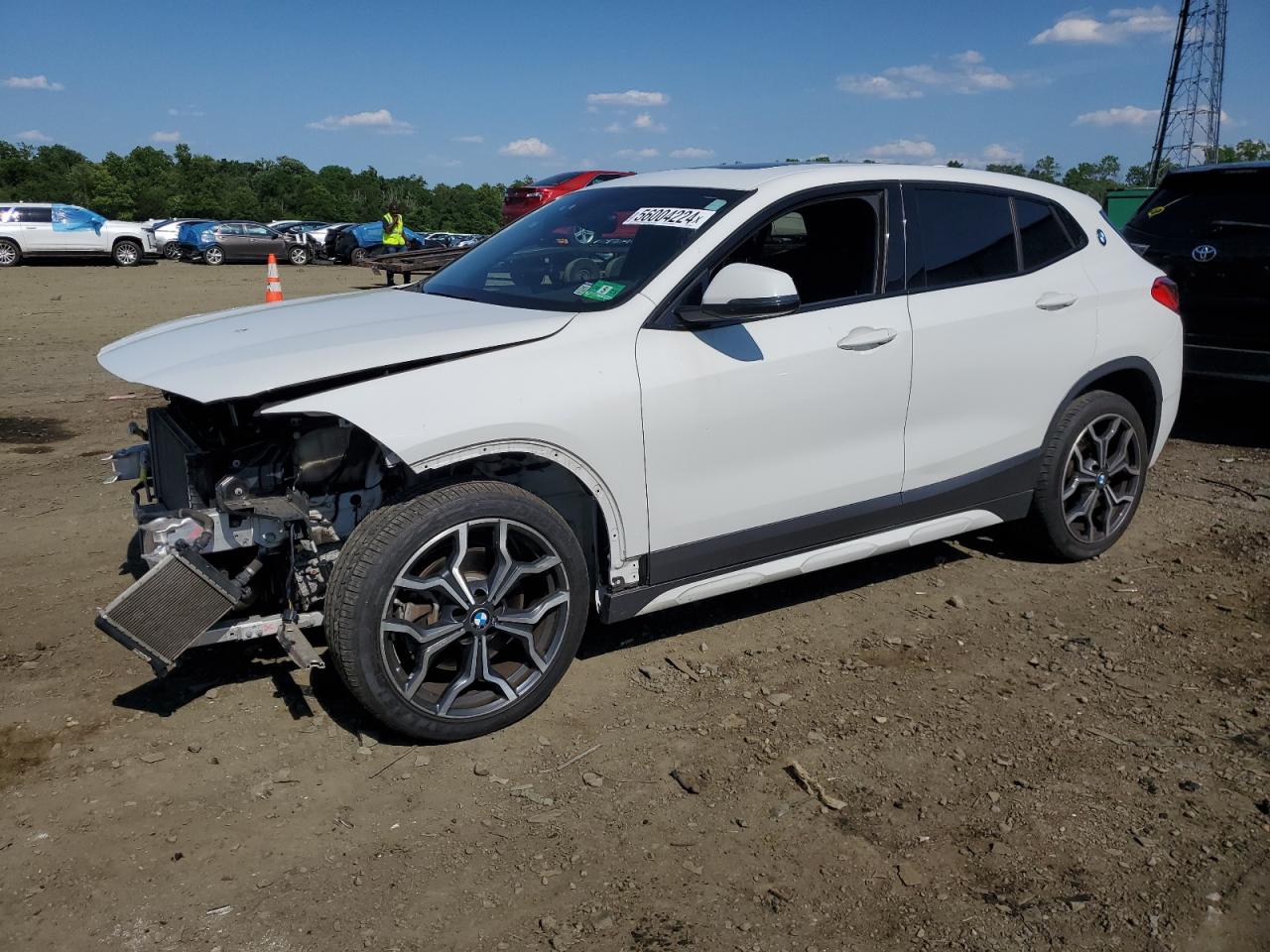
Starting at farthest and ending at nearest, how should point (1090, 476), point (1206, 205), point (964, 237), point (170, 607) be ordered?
point (1206, 205)
point (1090, 476)
point (964, 237)
point (170, 607)

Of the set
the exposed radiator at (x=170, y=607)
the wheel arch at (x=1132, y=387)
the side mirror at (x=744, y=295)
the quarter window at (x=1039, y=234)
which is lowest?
the exposed radiator at (x=170, y=607)

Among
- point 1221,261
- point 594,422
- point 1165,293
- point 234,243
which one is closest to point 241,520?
point 594,422

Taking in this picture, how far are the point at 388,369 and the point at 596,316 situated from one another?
0.76 meters

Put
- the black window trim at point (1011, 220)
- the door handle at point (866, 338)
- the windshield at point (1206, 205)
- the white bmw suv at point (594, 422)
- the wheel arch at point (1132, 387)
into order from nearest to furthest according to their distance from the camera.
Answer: the white bmw suv at point (594, 422)
the door handle at point (866, 338)
the black window trim at point (1011, 220)
the wheel arch at point (1132, 387)
the windshield at point (1206, 205)

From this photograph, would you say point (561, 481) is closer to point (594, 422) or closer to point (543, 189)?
point (594, 422)

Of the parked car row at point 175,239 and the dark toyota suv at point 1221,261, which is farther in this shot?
the parked car row at point 175,239

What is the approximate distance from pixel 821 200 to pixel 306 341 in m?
2.11

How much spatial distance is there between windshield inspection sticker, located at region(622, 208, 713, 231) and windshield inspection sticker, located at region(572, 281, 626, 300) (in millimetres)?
366

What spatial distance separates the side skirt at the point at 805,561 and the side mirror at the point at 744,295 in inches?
38.5

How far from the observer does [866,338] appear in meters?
4.23

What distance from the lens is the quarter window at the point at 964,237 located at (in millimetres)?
4547

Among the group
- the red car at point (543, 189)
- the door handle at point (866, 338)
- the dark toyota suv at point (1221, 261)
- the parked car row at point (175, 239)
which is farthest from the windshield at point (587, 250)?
the parked car row at point (175, 239)

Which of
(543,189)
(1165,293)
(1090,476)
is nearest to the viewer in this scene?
(1090,476)

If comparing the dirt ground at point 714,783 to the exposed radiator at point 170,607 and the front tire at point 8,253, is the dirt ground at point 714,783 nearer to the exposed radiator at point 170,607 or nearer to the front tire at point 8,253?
the exposed radiator at point 170,607
